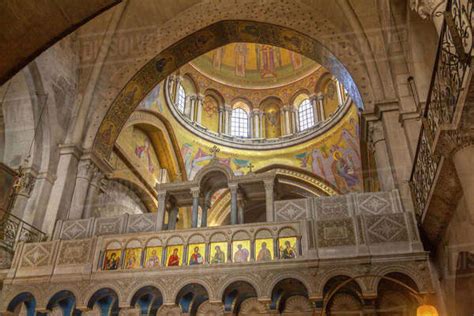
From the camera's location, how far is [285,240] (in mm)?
9219

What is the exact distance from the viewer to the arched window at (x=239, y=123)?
23156mm

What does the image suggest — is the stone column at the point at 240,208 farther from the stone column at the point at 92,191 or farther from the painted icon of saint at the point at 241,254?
the stone column at the point at 92,191

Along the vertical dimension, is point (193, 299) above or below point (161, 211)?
below

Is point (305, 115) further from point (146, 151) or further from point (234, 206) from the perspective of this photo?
point (234, 206)

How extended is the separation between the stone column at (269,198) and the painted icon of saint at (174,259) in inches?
93.2

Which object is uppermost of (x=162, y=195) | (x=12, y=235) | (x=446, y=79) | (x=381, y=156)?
(x=381, y=156)

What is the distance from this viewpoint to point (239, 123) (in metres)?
23.5

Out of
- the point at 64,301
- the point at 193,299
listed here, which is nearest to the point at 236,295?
the point at 193,299

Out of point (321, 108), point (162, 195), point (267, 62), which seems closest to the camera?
point (162, 195)

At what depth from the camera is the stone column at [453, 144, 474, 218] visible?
17.5 ft

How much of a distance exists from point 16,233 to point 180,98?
12.2 meters

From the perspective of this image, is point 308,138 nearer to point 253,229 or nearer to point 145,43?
point 145,43

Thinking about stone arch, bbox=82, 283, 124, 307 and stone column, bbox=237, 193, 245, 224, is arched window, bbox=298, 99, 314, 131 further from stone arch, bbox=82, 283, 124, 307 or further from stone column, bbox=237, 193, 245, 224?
stone arch, bbox=82, 283, 124, 307

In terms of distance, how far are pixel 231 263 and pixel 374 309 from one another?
10.2ft
